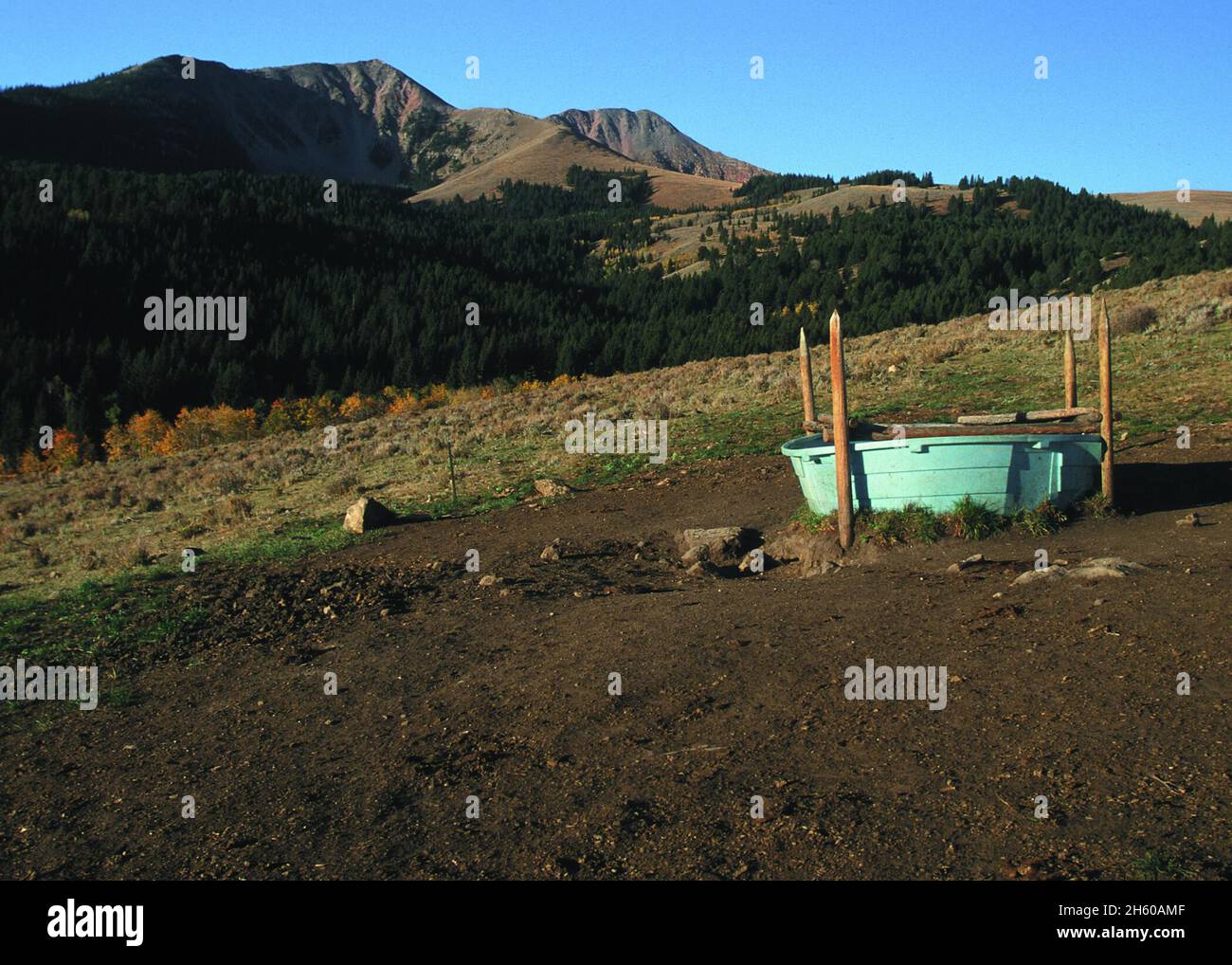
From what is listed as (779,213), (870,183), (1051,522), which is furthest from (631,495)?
(870,183)

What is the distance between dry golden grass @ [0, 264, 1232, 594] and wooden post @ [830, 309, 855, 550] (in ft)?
24.5

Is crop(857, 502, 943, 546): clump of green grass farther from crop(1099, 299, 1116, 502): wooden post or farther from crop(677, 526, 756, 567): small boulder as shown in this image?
crop(1099, 299, 1116, 502): wooden post

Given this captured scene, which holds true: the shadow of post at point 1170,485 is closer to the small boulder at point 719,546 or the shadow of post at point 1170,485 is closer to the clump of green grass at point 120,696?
the small boulder at point 719,546

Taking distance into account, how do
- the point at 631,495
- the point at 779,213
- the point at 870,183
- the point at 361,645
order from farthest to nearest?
1. the point at 870,183
2. the point at 779,213
3. the point at 631,495
4. the point at 361,645

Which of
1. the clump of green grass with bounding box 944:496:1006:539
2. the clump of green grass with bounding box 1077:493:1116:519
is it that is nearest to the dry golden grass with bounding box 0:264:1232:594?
the clump of green grass with bounding box 1077:493:1116:519

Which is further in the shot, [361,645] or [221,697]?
[361,645]

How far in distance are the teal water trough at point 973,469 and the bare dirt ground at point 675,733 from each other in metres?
0.64

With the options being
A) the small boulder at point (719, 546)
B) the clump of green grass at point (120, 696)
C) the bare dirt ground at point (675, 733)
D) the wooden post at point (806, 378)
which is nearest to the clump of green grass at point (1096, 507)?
the bare dirt ground at point (675, 733)

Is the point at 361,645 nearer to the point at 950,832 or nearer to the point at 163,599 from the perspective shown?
the point at 163,599

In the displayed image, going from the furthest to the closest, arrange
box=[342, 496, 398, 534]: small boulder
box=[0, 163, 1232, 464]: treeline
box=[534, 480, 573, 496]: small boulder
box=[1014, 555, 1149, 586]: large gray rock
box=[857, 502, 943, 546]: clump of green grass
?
box=[0, 163, 1232, 464]: treeline, box=[534, 480, 573, 496]: small boulder, box=[342, 496, 398, 534]: small boulder, box=[857, 502, 943, 546]: clump of green grass, box=[1014, 555, 1149, 586]: large gray rock

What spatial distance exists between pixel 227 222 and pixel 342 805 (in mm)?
134599

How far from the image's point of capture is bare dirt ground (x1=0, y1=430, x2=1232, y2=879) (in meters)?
5.79

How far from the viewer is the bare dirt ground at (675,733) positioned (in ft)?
19.0
